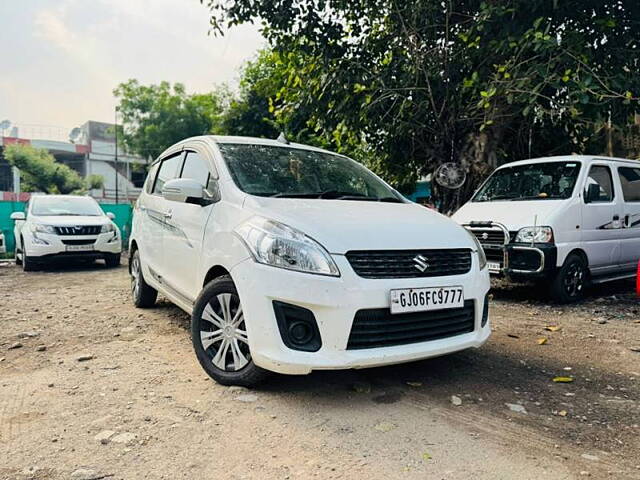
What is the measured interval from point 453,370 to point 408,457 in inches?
51.5

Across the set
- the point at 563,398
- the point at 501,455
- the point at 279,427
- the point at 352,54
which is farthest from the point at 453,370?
the point at 352,54

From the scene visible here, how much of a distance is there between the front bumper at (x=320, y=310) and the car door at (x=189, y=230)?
2.71 feet

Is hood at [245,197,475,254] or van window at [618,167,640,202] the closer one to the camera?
hood at [245,197,475,254]

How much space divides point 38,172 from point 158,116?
1080 centimetres

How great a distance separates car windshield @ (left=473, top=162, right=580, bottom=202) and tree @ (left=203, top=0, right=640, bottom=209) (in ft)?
3.25

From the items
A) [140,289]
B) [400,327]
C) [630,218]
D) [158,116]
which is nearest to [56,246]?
[140,289]

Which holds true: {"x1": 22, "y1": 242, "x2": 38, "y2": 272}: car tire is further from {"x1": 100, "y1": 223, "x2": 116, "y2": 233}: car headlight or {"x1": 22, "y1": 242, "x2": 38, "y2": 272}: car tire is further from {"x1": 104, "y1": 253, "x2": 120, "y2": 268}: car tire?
{"x1": 100, "y1": 223, "x2": 116, "y2": 233}: car headlight

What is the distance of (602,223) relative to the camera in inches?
239

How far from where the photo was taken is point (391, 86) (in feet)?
28.2

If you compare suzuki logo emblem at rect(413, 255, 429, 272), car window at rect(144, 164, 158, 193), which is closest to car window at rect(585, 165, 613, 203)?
suzuki logo emblem at rect(413, 255, 429, 272)

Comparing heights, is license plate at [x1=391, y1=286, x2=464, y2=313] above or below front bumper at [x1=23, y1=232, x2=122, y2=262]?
above

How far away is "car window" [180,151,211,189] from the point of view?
3.85 metres

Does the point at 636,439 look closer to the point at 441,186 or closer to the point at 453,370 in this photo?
the point at 453,370

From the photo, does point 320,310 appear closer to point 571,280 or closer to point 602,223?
point 571,280
